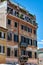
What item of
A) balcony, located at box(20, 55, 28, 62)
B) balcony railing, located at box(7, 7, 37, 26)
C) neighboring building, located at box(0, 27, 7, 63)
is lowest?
balcony, located at box(20, 55, 28, 62)

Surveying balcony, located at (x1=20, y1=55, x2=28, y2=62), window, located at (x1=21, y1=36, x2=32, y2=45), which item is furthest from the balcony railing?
balcony, located at (x1=20, y1=55, x2=28, y2=62)

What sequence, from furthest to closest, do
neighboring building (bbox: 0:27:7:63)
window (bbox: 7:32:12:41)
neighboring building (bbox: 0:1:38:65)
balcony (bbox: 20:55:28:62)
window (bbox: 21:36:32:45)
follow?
window (bbox: 21:36:32:45), balcony (bbox: 20:55:28:62), neighboring building (bbox: 0:1:38:65), window (bbox: 7:32:12:41), neighboring building (bbox: 0:27:7:63)

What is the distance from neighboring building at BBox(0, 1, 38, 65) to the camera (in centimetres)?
4584

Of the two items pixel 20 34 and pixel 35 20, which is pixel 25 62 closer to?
pixel 20 34

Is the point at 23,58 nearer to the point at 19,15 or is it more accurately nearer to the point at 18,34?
the point at 18,34

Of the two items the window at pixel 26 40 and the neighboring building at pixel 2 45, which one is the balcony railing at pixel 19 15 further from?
the neighboring building at pixel 2 45

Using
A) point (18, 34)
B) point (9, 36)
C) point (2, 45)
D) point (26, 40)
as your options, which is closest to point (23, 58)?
point (26, 40)

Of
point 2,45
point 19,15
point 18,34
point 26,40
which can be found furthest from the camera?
point 26,40

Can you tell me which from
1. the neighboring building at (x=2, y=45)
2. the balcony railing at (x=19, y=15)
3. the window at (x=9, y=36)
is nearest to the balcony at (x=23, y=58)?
the window at (x=9, y=36)

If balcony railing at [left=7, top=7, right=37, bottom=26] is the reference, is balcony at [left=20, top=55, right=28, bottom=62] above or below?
below

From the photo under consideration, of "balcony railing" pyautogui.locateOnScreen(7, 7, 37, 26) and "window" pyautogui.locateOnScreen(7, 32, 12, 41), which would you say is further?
"balcony railing" pyautogui.locateOnScreen(7, 7, 37, 26)

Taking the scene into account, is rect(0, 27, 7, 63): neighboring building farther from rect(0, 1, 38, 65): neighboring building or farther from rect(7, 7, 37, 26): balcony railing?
rect(7, 7, 37, 26): balcony railing

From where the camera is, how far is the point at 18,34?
161 ft

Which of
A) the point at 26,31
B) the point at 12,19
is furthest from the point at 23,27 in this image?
the point at 12,19
